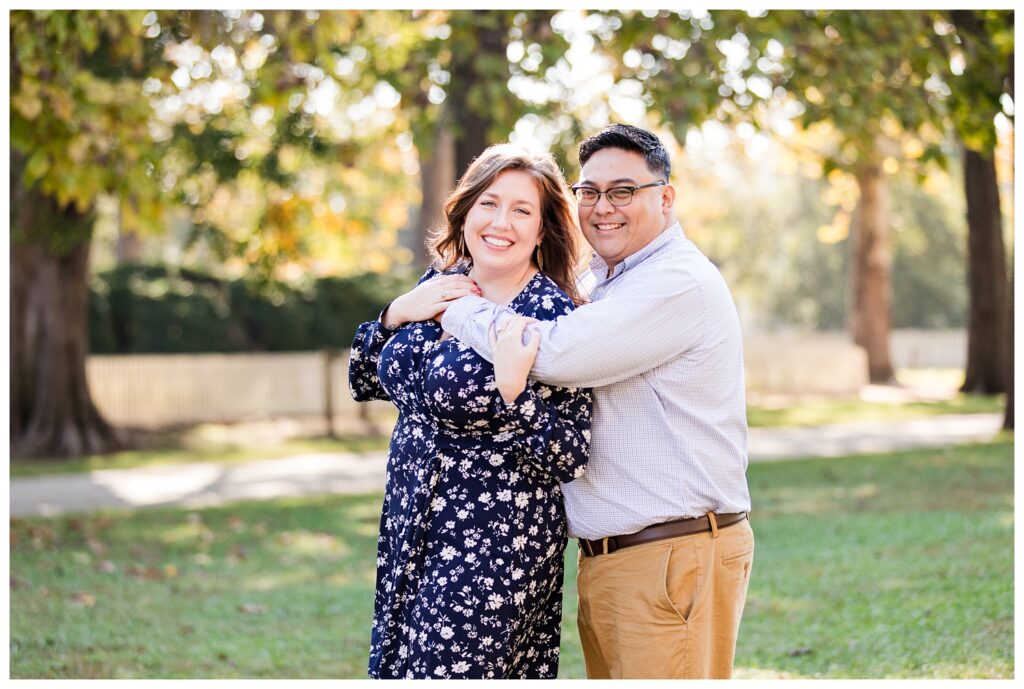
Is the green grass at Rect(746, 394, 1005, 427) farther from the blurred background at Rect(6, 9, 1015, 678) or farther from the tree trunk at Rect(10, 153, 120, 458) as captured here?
the tree trunk at Rect(10, 153, 120, 458)

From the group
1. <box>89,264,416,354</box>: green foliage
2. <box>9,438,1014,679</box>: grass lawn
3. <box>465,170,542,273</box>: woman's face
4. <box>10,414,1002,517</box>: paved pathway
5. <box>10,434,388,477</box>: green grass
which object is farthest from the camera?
<box>89,264,416,354</box>: green foliage

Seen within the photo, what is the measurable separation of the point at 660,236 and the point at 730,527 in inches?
35.5

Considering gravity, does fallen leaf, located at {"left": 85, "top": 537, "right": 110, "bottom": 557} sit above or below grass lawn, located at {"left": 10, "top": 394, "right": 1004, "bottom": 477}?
above

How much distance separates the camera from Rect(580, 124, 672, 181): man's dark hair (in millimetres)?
3650

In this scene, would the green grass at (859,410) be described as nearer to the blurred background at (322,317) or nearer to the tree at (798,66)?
the blurred background at (322,317)

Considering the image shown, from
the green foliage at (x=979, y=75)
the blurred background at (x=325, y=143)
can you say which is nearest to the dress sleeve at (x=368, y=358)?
the blurred background at (x=325, y=143)

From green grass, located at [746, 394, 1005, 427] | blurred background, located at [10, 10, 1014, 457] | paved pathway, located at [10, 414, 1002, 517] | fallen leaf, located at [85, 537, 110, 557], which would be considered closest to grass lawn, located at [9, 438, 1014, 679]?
fallen leaf, located at [85, 537, 110, 557]

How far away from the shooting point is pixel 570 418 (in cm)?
350

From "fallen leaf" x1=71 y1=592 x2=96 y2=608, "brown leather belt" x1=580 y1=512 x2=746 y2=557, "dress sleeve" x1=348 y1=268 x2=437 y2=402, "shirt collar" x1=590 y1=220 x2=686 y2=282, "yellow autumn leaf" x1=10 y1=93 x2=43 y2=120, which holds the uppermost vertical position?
"yellow autumn leaf" x1=10 y1=93 x2=43 y2=120

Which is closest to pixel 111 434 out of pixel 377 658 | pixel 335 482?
pixel 335 482

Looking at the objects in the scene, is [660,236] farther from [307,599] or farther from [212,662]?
[307,599]

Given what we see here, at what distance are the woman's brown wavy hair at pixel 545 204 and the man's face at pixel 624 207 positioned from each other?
70 mm

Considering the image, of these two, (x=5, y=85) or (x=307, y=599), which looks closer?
(x=5, y=85)

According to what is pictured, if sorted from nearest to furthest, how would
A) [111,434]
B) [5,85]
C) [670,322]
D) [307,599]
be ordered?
[670,322], [5,85], [307,599], [111,434]
